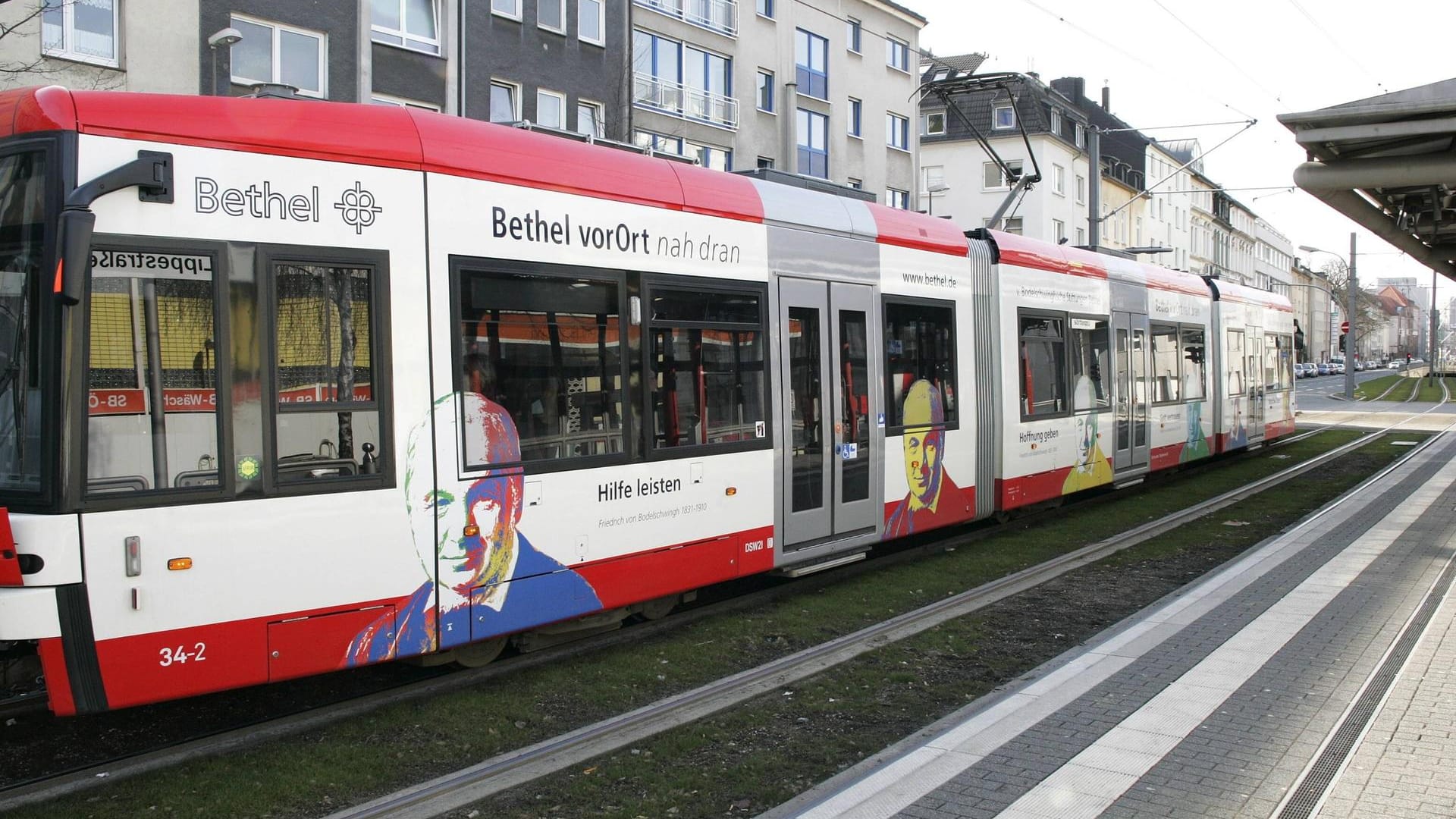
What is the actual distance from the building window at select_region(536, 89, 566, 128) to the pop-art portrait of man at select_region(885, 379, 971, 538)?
743 inches

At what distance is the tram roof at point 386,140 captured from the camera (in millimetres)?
5215

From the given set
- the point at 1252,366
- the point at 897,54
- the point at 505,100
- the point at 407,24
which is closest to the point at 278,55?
the point at 407,24

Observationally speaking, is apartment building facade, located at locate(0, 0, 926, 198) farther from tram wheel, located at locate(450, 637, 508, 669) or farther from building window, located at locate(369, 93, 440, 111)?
tram wheel, located at locate(450, 637, 508, 669)

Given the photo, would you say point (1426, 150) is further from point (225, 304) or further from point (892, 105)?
point (892, 105)

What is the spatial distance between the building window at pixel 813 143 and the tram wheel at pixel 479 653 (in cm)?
3209

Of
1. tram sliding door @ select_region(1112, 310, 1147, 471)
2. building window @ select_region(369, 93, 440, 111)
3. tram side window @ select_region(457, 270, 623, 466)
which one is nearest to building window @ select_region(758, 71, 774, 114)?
building window @ select_region(369, 93, 440, 111)

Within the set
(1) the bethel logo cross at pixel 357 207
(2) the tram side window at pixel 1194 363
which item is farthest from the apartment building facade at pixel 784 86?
(1) the bethel logo cross at pixel 357 207

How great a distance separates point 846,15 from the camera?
132ft

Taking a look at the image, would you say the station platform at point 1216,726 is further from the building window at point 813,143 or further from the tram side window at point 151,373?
the building window at point 813,143

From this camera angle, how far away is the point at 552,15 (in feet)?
91.8

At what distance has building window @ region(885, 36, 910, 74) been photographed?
139 ft

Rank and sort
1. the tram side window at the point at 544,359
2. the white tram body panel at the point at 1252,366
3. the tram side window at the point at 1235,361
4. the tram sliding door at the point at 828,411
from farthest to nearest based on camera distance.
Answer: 1. the tram side window at the point at 1235,361
2. the white tram body panel at the point at 1252,366
3. the tram sliding door at the point at 828,411
4. the tram side window at the point at 544,359

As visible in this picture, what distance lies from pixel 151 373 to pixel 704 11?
31.2 metres

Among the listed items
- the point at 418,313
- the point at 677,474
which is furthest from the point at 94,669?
the point at 677,474
